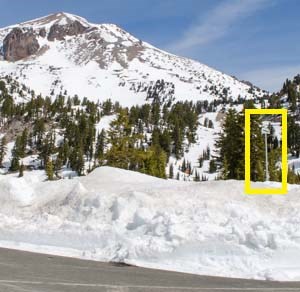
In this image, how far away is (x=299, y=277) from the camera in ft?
32.0

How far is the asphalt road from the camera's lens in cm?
839

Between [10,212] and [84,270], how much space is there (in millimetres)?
6624

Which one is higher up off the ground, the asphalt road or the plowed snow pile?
the plowed snow pile

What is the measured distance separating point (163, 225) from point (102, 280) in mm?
3432

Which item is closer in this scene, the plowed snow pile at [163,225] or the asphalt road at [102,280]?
the asphalt road at [102,280]

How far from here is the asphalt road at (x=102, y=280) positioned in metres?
8.39

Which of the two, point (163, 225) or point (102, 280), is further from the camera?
point (163, 225)

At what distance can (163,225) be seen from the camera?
1217cm

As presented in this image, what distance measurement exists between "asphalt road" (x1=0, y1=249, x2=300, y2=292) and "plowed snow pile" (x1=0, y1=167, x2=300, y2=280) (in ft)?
2.23

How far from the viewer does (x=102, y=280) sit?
29.6ft

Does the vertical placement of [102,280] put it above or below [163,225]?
below

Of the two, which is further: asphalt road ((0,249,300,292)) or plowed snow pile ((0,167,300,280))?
plowed snow pile ((0,167,300,280))

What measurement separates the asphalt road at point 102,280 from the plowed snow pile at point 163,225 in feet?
2.23

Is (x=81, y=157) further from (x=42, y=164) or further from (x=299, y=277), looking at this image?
(x=299, y=277)
